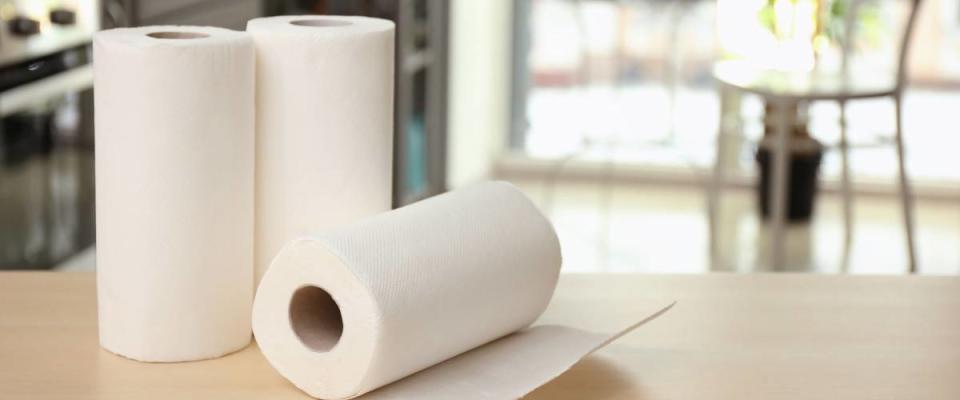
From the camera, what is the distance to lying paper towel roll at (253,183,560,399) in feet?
2.39

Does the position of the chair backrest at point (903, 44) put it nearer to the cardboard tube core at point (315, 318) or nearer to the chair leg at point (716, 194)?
the chair leg at point (716, 194)

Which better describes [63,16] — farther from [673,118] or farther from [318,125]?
[673,118]

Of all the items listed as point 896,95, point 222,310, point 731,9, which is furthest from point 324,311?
point 731,9

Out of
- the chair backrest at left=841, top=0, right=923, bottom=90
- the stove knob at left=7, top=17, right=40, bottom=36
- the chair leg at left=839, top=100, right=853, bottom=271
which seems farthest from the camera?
the chair leg at left=839, top=100, right=853, bottom=271

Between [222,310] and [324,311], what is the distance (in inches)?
2.7

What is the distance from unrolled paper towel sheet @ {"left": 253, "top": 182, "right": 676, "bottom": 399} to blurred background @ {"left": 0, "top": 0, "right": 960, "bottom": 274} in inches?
64.8

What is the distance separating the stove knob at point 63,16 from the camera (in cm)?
210

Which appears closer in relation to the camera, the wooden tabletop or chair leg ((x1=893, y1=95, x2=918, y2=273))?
the wooden tabletop

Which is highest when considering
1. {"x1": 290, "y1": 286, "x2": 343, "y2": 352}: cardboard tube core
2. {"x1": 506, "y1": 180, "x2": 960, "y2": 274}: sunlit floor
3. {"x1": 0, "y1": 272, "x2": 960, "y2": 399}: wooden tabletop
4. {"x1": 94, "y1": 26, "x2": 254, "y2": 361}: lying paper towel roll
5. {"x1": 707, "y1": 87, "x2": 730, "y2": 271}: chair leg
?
{"x1": 94, "y1": 26, "x2": 254, "y2": 361}: lying paper towel roll

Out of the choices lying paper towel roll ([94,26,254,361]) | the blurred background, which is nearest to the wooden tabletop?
lying paper towel roll ([94,26,254,361])

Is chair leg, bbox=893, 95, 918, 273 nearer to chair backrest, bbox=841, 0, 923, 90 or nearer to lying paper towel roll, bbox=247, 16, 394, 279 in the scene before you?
chair backrest, bbox=841, 0, 923, 90

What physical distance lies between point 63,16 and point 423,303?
1.56 m

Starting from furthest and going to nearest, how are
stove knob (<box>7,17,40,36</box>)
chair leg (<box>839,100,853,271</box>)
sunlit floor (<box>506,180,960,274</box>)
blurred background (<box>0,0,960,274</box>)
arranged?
sunlit floor (<box>506,180,960,274</box>)
blurred background (<box>0,0,960,274</box>)
chair leg (<box>839,100,853,271</box>)
stove knob (<box>7,17,40,36</box>)

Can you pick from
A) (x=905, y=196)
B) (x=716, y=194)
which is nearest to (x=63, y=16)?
(x=716, y=194)
